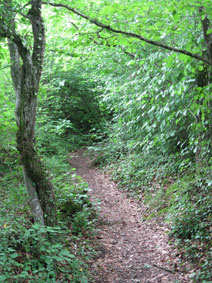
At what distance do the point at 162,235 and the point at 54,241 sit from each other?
255 centimetres

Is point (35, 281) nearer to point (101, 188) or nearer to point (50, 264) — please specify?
point (50, 264)

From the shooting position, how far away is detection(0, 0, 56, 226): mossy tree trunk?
448 centimetres

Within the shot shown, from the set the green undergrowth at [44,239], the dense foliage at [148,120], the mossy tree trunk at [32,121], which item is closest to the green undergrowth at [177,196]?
the dense foliage at [148,120]

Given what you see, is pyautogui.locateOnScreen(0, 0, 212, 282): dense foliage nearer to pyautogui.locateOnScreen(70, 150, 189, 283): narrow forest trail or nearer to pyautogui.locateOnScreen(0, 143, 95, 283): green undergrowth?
pyautogui.locateOnScreen(0, 143, 95, 283): green undergrowth

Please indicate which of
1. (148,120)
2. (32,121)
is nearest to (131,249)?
(148,120)

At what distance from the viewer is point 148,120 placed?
6695mm

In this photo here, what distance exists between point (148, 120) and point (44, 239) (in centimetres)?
387

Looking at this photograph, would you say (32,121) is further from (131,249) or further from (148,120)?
(131,249)

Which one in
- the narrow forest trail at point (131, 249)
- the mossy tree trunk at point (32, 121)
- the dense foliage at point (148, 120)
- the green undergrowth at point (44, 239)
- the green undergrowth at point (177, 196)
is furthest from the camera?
the green undergrowth at point (177, 196)

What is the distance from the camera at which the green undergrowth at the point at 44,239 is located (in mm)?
3641

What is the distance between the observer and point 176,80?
20.9ft

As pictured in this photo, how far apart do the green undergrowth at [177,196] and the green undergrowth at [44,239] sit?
1.78 metres

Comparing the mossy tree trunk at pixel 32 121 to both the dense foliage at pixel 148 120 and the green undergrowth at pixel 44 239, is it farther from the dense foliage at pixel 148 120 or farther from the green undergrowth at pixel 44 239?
the green undergrowth at pixel 44 239

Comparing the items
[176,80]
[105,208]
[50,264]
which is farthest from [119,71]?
[50,264]
